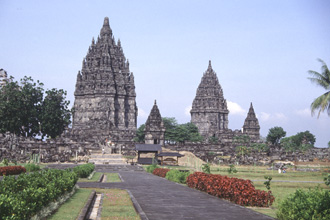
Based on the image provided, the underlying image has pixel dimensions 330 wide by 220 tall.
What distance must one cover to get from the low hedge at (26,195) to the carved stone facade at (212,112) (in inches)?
4555

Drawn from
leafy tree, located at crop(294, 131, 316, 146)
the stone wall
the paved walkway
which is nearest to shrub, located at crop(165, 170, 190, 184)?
the paved walkway

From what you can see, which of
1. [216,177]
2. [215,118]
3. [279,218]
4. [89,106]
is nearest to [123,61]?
[89,106]

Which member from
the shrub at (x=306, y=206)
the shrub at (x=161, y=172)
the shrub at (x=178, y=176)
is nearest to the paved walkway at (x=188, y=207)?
the shrub at (x=306, y=206)

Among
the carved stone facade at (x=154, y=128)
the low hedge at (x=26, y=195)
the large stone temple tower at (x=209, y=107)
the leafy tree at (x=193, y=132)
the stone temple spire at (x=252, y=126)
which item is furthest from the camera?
the large stone temple tower at (x=209, y=107)

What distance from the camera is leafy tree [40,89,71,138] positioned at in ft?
281

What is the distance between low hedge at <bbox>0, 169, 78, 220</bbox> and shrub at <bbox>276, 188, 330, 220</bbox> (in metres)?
7.54

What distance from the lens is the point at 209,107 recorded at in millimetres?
137625

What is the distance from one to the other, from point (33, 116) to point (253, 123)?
73427mm

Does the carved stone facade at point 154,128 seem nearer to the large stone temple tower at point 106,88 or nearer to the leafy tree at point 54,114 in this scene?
the leafy tree at point 54,114

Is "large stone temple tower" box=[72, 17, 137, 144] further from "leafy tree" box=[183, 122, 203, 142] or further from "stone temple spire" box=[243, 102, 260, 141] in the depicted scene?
"stone temple spire" box=[243, 102, 260, 141]

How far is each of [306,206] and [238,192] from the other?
587 cm

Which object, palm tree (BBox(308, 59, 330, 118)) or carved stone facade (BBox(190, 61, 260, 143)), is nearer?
palm tree (BBox(308, 59, 330, 118))

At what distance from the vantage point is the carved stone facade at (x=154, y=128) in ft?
264

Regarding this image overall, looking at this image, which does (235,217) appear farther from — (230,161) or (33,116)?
(33,116)
